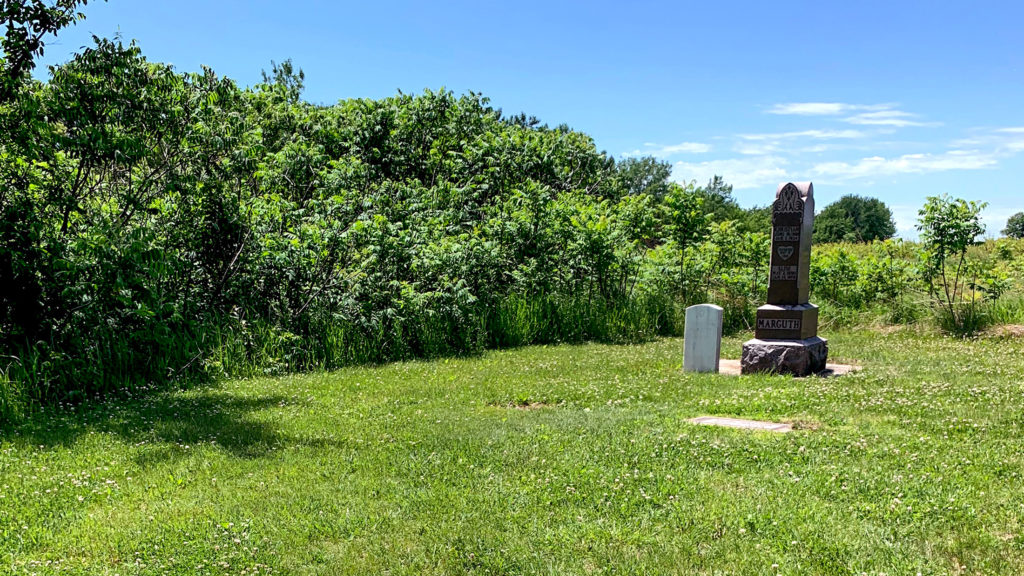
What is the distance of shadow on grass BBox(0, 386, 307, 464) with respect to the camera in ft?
23.6

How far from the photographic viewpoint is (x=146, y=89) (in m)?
10.6

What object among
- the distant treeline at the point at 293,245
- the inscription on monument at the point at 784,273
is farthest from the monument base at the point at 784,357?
the distant treeline at the point at 293,245

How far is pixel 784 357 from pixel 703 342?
1201 mm

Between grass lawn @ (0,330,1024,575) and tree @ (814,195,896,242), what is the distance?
218ft

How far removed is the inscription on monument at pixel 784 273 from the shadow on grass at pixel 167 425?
309 inches

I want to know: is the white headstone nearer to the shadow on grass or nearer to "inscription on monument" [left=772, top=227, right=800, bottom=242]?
"inscription on monument" [left=772, top=227, right=800, bottom=242]

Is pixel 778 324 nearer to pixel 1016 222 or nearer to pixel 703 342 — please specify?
pixel 703 342

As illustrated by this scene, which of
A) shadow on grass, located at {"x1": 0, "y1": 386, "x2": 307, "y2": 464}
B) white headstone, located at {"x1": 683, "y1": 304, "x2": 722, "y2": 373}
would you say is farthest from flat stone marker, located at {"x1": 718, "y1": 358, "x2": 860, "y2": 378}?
shadow on grass, located at {"x1": 0, "y1": 386, "x2": 307, "y2": 464}

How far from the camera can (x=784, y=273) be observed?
491 inches

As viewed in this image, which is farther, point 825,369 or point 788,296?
point 788,296

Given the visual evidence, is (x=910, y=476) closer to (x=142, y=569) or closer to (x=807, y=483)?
(x=807, y=483)

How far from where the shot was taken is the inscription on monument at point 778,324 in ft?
39.3

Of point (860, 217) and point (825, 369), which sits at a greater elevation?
point (860, 217)

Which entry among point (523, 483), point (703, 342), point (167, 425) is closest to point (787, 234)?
point (703, 342)
